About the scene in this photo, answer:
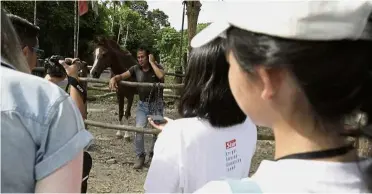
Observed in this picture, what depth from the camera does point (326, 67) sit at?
61 cm

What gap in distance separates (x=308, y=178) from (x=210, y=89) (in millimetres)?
602

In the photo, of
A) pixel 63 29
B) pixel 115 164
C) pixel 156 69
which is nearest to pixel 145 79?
pixel 156 69

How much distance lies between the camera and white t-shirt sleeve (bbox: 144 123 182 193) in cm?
113

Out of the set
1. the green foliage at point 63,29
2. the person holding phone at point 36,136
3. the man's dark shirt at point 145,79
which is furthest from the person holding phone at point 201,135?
the green foliage at point 63,29

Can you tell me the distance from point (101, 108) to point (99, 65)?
249 cm

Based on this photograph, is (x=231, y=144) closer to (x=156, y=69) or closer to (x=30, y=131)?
(x=30, y=131)

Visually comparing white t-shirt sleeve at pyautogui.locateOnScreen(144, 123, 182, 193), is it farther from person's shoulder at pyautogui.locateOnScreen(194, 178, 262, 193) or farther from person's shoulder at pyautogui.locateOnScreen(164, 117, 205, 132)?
person's shoulder at pyautogui.locateOnScreen(194, 178, 262, 193)

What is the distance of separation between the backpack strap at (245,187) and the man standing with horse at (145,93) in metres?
3.91

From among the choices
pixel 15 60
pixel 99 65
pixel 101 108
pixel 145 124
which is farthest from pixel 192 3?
pixel 15 60

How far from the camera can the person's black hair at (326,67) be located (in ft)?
2.00

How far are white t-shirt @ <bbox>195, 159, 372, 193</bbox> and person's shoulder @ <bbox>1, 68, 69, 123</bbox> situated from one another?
33cm

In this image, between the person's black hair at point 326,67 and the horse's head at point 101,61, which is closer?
the person's black hair at point 326,67

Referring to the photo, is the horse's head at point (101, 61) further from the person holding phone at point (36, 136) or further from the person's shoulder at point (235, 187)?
the person's shoulder at point (235, 187)

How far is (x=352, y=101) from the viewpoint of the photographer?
0.63 metres
